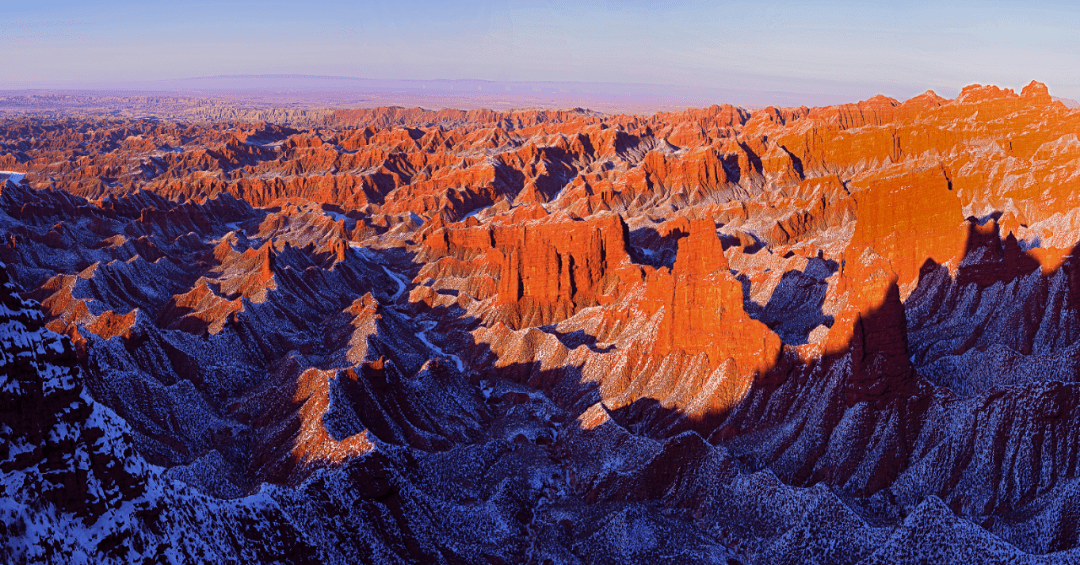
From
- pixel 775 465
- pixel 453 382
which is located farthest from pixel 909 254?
pixel 453 382

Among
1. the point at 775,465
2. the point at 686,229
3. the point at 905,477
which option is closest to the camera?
the point at 905,477

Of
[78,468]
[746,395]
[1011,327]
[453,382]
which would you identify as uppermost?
[78,468]

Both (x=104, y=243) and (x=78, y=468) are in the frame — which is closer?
(x=78, y=468)

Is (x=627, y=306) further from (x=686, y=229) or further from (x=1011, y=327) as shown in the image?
(x=686, y=229)

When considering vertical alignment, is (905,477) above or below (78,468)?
below

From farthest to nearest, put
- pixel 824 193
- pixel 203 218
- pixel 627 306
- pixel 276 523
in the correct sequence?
pixel 203 218, pixel 824 193, pixel 627 306, pixel 276 523

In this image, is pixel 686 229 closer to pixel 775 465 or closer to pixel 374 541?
pixel 775 465
